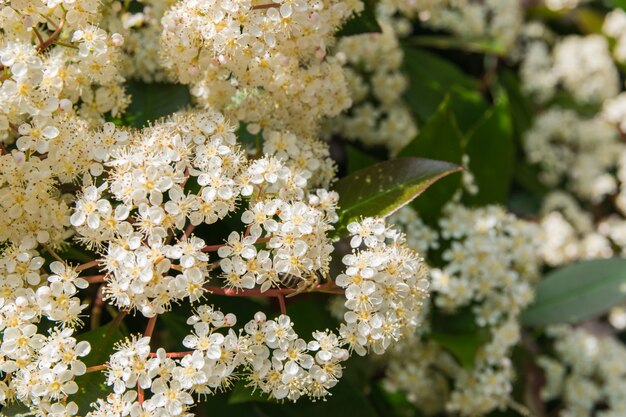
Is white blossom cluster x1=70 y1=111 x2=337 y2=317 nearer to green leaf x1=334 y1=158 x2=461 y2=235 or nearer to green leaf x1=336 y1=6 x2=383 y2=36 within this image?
green leaf x1=334 y1=158 x2=461 y2=235

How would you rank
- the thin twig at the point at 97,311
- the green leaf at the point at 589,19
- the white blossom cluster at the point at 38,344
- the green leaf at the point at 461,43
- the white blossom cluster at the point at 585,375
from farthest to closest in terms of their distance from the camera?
1. the green leaf at the point at 589,19
2. the green leaf at the point at 461,43
3. the white blossom cluster at the point at 585,375
4. the thin twig at the point at 97,311
5. the white blossom cluster at the point at 38,344

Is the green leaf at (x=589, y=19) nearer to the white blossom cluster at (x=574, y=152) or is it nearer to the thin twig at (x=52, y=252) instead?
the white blossom cluster at (x=574, y=152)

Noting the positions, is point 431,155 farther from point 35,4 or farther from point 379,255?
point 35,4

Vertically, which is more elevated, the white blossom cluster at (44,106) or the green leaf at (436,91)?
the white blossom cluster at (44,106)

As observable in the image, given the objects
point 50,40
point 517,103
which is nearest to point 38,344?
point 50,40

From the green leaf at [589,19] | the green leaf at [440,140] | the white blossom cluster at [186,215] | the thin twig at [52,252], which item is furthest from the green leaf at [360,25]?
the green leaf at [589,19]

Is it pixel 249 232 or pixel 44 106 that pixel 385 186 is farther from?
pixel 44 106
